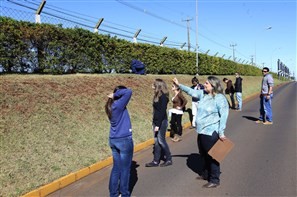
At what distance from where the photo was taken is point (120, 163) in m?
4.93

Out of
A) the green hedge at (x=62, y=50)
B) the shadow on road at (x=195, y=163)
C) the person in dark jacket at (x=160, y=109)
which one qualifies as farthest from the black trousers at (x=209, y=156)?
the green hedge at (x=62, y=50)

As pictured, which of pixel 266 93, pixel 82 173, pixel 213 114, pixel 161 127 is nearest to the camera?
pixel 213 114

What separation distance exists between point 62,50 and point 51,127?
5563 mm

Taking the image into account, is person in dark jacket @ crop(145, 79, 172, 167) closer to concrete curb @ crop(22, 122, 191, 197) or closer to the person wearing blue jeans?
concrete curb @ crop(22, 122, 191, 197)

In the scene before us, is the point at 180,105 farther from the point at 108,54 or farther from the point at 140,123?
the point at 108,54

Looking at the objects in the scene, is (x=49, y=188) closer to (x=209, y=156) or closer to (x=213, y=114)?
(x=209, y=156)

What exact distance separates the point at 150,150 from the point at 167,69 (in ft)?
48.9

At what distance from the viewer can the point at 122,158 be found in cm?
490

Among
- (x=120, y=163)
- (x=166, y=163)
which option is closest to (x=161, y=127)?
(x=166, y=163)

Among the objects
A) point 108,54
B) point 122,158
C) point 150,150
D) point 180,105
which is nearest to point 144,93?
point 108,54

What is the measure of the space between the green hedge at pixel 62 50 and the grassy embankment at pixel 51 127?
1.11 meters

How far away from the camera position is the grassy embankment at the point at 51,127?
20.6ft

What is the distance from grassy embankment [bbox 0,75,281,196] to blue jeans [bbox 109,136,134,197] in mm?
1560

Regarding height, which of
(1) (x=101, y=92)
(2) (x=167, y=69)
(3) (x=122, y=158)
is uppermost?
(2) (x=167, y=69)
